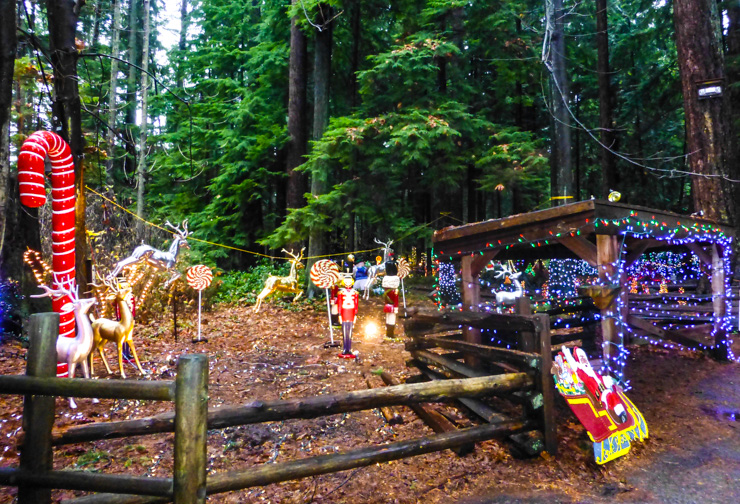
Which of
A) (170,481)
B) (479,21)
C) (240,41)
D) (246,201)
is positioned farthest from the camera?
(240,41)

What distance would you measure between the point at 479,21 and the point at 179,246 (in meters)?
12.0

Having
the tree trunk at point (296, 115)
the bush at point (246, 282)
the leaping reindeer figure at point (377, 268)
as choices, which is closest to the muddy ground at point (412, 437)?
the leaping reindeer figure at point (377, 268)

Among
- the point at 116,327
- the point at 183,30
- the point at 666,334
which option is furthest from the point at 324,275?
the point at 183,30

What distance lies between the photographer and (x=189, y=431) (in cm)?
256

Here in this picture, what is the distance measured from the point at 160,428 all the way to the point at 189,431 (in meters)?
0.87

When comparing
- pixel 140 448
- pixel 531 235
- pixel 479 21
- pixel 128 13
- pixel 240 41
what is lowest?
pixel 140 448

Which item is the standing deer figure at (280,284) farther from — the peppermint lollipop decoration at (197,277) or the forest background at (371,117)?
the peppermint lollipop decoration at (197,277)

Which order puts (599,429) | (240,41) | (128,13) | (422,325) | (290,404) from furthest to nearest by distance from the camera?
(128,13) < (240,41) < (422,325) < (599,429) < (290,404)

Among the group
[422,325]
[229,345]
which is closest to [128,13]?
[229,345]

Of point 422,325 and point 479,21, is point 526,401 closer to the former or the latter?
point 422,325

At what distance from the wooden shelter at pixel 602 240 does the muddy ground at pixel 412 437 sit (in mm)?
1251

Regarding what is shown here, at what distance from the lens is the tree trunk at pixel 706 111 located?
29.6ft

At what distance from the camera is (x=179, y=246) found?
9.15m

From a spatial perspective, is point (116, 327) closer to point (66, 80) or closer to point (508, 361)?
point (66, 80)
